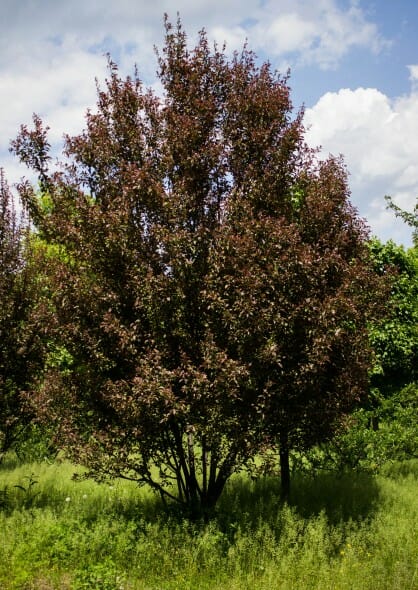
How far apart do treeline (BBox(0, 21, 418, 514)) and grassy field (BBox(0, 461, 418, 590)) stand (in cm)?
83

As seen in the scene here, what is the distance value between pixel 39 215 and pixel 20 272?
1.60 metres

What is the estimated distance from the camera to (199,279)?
24.2ft

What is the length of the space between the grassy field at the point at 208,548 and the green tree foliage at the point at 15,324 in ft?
5.84

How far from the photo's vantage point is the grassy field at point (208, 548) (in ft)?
21.0

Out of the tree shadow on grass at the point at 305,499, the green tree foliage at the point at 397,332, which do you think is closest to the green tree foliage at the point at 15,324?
the tree shadow on grass at the point at 305,499

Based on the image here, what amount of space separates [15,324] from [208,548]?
4.95 meters

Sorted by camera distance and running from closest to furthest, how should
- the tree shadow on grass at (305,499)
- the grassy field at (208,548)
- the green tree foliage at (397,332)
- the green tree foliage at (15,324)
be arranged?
1. the grassy field at (208,548)
2. the tree shadow on grass at (305,499)
3. the green tree foliage at (15,324)
4. the green tree foliage at (397,332)

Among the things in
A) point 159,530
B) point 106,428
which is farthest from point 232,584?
point 106,428

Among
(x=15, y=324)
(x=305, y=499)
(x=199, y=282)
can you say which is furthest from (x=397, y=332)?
(x=15, y=324)

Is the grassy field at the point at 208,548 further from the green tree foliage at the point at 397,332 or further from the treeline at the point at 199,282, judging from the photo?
the green tree foliage at the point at 397,332

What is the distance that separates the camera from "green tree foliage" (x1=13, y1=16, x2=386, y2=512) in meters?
6.93

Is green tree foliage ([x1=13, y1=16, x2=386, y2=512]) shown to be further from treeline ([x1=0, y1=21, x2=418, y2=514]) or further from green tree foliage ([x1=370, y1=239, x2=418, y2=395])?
green tree foliage ([x1=370, y1=239, x2=418, y2=395])

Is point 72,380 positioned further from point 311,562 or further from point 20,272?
point 311,562

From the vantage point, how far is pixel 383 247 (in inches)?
567
